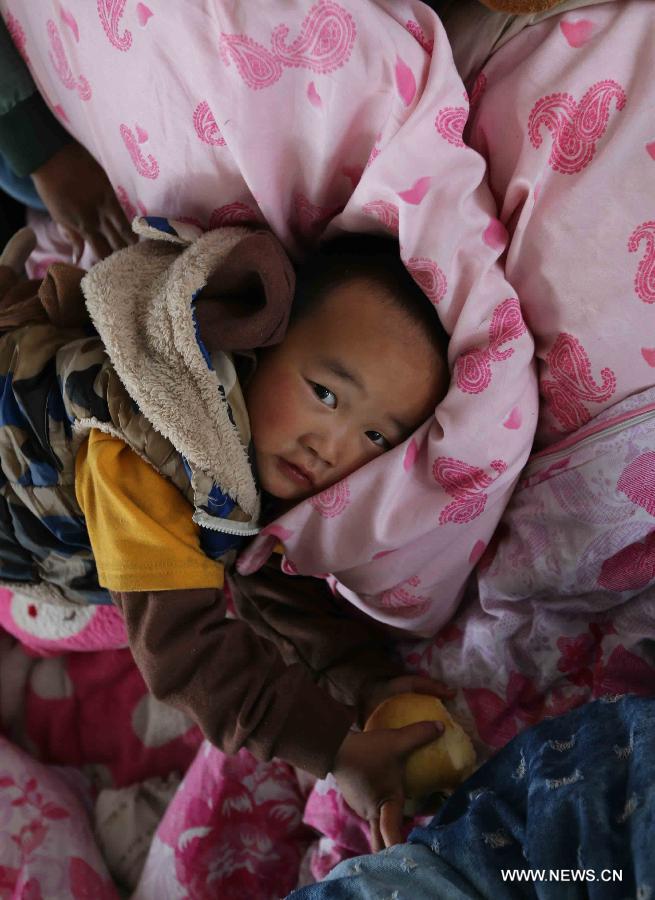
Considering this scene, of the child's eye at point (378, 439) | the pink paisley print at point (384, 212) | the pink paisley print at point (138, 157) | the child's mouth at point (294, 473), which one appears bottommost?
the child's mouth at point (294, 473)

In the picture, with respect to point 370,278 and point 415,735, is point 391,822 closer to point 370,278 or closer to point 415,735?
point 415,735

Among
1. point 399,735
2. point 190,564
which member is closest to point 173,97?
point 190,564

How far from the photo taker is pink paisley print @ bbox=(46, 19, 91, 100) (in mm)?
1003

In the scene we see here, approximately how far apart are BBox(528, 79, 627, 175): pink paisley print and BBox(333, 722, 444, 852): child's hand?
2.24 feet

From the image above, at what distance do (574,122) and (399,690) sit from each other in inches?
28.8

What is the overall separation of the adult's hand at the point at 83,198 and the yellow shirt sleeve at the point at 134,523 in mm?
412

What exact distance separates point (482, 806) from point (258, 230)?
70 cm

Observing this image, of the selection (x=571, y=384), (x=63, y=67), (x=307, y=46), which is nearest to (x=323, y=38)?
(x=307, y=46)

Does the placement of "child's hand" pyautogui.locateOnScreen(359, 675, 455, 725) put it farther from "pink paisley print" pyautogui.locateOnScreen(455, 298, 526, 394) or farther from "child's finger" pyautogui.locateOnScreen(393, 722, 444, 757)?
"pink paisley print" pyautogui.locateOnScreen(455, 298, 526, 394)

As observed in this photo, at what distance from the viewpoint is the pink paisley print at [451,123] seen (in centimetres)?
90

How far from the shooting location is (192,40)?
88cm

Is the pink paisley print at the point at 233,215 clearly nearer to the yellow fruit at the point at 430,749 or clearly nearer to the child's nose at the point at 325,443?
the child's nose at the point at 325,443

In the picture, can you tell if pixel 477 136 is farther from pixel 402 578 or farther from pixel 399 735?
pixel 399 735

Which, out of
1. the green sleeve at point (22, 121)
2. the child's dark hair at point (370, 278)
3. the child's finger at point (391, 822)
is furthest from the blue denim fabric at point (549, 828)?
the green sleeve at point (22, 121)
